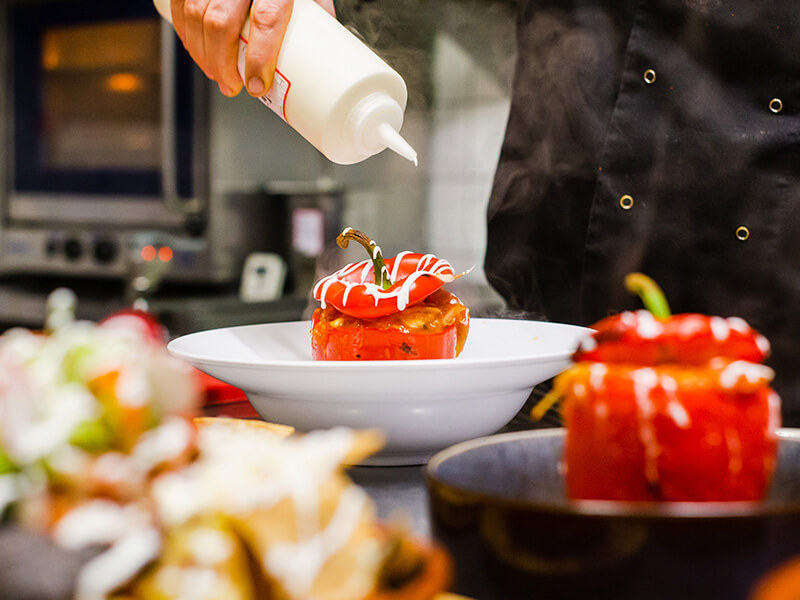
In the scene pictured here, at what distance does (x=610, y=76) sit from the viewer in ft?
4.47

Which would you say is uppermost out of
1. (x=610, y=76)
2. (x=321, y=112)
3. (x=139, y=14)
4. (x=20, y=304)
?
(x=139, y=14)

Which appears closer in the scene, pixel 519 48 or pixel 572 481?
pixel 572 481

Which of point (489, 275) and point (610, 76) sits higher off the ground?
point (610, 76)

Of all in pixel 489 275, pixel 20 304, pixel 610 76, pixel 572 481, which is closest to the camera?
pixel 572 481

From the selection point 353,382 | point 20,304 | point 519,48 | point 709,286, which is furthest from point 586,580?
point 20,304

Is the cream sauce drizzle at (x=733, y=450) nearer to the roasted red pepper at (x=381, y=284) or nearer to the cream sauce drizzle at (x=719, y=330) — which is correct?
the cream sauce drizzle at (x=719, y=330)

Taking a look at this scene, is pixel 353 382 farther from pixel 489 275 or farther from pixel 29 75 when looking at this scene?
pixel 29 75

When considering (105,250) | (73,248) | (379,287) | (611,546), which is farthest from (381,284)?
(73,248)

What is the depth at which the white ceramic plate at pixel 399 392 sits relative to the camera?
623 mm

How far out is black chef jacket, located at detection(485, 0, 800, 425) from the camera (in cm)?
114

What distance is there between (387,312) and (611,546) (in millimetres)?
464

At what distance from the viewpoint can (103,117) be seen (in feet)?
8.42

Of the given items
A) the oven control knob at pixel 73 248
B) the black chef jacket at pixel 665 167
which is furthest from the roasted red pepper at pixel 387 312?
the oven control knob at pixel 73 248

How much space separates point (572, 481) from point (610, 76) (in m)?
1.05
